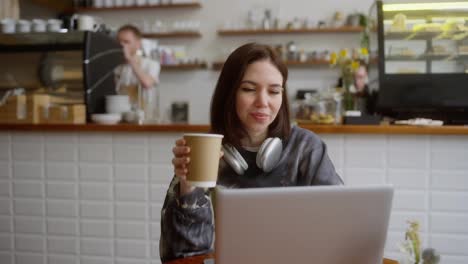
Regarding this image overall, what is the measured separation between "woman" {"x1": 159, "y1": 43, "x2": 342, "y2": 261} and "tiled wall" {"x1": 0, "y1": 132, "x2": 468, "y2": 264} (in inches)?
27.1

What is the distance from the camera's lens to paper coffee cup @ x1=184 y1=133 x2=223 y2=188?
902 millimetres

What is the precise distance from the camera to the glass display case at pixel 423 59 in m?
2.05

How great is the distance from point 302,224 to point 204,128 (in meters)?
1.34

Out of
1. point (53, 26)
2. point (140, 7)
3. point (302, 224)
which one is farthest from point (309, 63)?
point (302, 224)

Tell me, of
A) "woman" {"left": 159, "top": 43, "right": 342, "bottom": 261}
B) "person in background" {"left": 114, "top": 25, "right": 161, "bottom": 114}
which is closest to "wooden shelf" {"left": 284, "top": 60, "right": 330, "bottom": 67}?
"person in background" {"left": 114, "top": 25, "right": 161, "bottom": 114}

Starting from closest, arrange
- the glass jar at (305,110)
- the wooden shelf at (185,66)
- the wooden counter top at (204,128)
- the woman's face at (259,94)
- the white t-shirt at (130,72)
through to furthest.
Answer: the woman's face at (259,94)
the wooden counter top at (204,128)
the glass jar at (305,110)
the white t-shirt at (130,72)
the wooden shelf at (185,66)

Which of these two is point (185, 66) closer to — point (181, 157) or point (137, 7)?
point (137, 7)

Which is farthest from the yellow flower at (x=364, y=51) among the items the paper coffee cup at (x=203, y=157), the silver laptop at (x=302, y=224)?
the silver laptop at (x=302, y=224)

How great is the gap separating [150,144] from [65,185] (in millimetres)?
528

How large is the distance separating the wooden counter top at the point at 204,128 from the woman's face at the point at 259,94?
778 mm

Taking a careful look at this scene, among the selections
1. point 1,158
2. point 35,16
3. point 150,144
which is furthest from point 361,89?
point 35,16

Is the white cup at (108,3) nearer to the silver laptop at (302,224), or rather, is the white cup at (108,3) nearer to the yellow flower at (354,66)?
the yellow flower at (354,66)

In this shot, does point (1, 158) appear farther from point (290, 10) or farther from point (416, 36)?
point (290, 10)

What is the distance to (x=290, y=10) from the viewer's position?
16.1 ft
